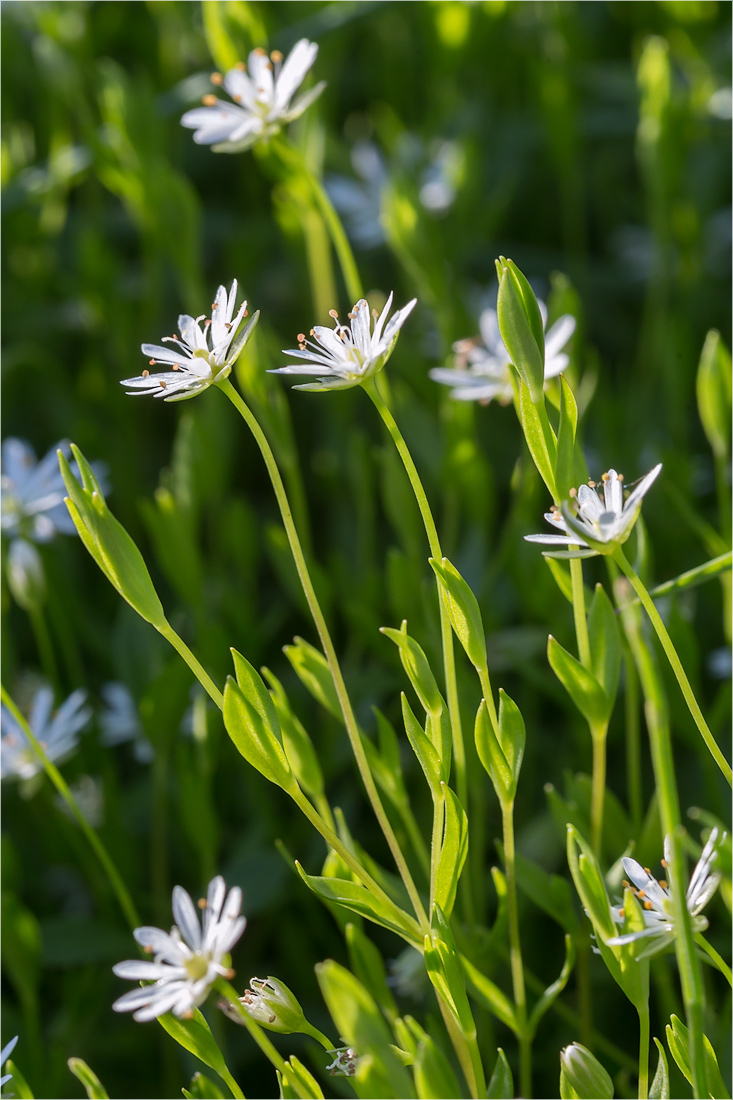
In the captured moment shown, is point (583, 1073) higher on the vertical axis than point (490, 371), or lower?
lower

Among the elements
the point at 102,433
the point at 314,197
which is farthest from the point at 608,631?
the point at 102,433

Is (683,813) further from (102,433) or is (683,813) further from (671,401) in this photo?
(102,433)

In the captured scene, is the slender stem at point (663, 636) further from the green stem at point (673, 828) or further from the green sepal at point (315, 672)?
the green sepal at point (315, 672)

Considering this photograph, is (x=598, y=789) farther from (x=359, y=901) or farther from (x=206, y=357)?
(x=206, y=357)

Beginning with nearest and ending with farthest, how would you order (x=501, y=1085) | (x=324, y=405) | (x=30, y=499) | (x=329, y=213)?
(x=501, y=1085), (x=329, y=213), (x=30, y=499), (x=324, y=405)

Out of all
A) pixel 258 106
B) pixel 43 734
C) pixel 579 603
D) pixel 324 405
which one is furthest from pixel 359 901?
pixel 324 405

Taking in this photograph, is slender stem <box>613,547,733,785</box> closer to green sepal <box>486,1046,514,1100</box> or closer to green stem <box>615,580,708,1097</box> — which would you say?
green stem <box>615,580,708,1097</box>

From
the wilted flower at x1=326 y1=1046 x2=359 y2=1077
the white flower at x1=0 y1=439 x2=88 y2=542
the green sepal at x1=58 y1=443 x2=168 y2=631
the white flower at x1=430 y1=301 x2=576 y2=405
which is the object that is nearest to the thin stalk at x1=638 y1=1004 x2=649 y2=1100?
the wilted flower at x1=326 y1=1046 x2=359 y2=1077
